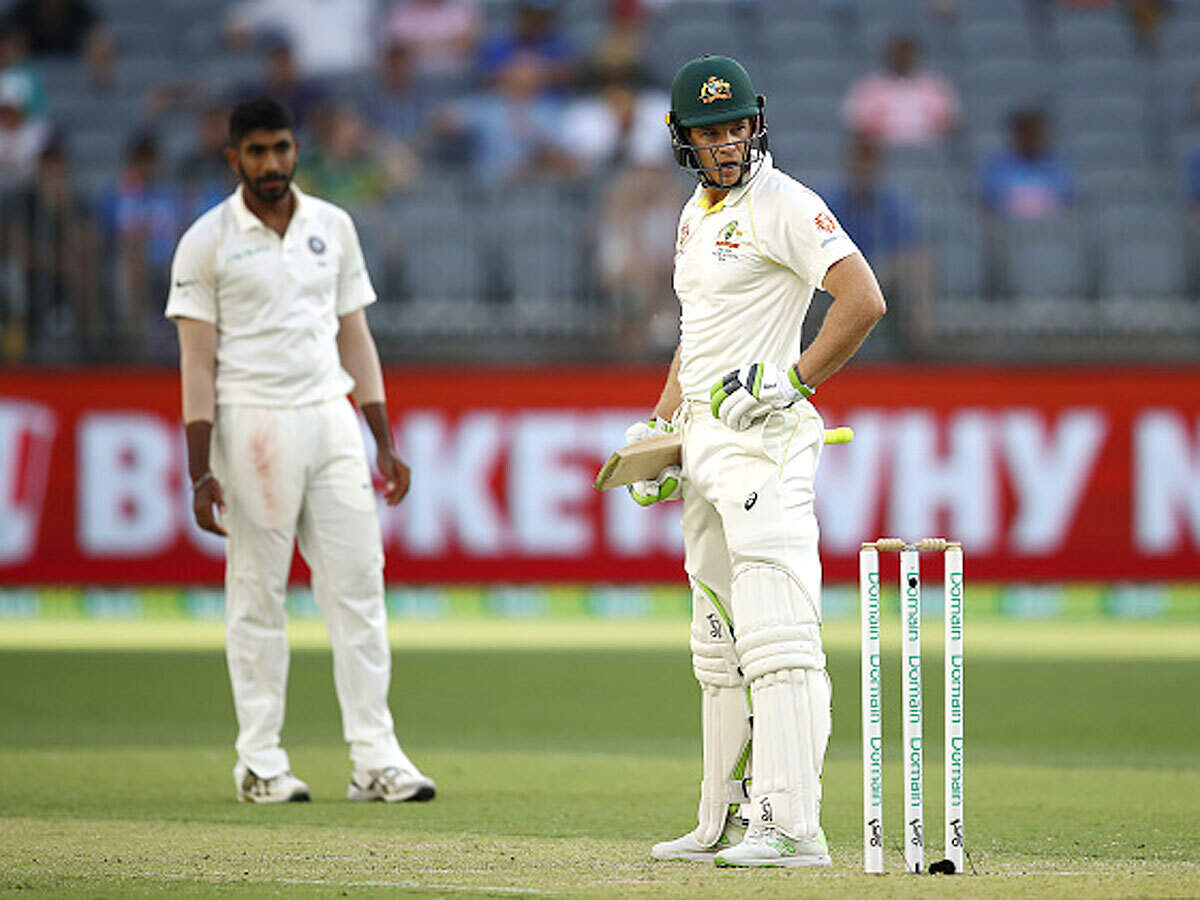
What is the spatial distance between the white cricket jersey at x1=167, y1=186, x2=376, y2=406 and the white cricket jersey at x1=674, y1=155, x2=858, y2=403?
201cm

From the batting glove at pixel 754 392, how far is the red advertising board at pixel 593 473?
7.86m

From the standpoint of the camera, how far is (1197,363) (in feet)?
43.5

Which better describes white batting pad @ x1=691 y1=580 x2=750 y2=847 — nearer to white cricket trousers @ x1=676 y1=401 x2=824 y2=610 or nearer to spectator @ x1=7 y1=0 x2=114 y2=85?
white cricket trousers @ x1=676 y1=401 x2=824 y2=610

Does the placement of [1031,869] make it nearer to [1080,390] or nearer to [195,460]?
[195,460]

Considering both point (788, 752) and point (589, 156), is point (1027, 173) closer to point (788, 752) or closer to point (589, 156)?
point (589, 156)

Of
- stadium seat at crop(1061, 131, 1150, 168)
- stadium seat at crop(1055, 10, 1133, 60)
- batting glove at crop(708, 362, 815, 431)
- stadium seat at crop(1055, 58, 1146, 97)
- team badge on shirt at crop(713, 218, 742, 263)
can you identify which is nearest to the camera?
batting glove at crop(708, 362, 815, 431)

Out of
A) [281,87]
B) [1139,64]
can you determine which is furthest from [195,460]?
[1139,64]

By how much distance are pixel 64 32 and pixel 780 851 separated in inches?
492

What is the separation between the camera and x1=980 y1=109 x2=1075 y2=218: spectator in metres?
14.7

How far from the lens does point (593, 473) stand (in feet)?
44.4

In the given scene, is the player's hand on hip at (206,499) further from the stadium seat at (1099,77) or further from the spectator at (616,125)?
the stadium seat at (1099,77)

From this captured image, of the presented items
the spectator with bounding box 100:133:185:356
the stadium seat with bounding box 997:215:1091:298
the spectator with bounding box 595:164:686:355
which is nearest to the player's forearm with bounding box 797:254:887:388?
the spectator with bounding box 595:164:686:355

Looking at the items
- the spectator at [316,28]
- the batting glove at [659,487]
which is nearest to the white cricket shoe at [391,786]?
the batting glove at [659,487]

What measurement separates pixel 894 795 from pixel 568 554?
20.8 feet
